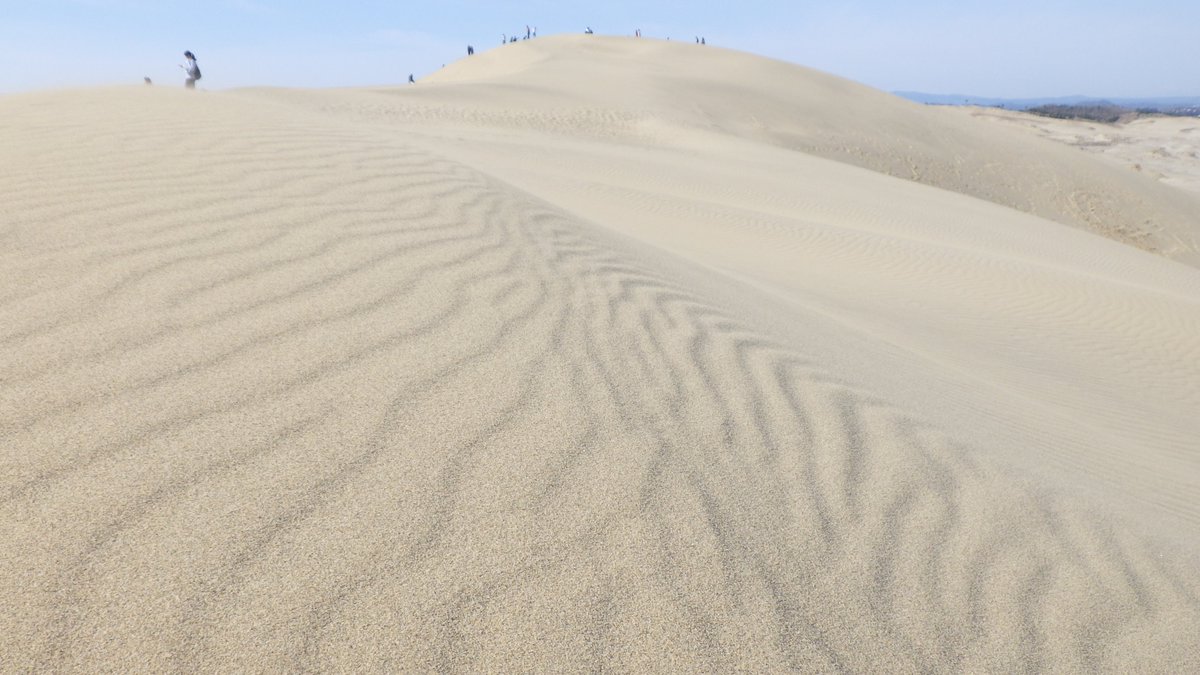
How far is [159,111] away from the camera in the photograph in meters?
5.44

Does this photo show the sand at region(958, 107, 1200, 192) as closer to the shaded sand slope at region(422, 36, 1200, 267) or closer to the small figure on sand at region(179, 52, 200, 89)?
the shaded sand slope at region(422, 36, 1200, 267)

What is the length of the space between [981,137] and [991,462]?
23.0 meters

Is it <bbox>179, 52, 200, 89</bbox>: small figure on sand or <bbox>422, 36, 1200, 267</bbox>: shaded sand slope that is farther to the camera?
<bbox>422, 36, 1200, 267</bbox>: shaded sand slope

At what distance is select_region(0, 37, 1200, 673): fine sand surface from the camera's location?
1.55 m

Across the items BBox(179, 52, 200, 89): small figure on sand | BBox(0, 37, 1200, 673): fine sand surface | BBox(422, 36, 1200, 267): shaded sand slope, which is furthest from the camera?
BBox(422, 36, 1200, 267): shaded sand slope

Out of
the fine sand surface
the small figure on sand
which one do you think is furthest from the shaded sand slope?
the fine sand surface

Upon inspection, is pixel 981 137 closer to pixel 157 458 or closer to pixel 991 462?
pixel 991 462

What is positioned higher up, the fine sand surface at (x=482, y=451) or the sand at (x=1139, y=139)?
the fine sand surface at (x=482, y=451)

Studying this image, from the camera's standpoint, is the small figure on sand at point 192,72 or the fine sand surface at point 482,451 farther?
the small figure on sand at point 192,72

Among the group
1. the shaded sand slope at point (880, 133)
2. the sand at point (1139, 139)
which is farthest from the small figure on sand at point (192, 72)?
the sand at point (1139, 139)

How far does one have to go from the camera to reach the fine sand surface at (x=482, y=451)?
155cm

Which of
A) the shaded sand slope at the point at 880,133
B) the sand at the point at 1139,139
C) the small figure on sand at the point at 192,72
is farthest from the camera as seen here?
the sand at the point at 1139,139

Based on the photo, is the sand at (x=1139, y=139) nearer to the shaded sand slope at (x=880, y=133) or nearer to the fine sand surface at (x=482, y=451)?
the shaded sand slope at (x=880, y=133)

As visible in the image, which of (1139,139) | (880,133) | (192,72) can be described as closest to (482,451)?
(192,72)
